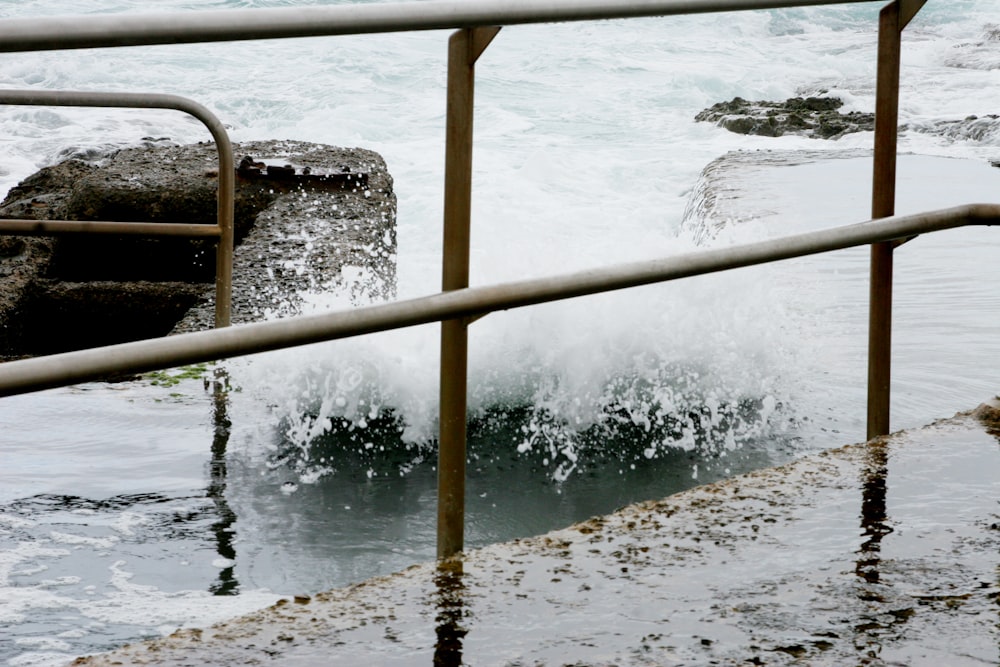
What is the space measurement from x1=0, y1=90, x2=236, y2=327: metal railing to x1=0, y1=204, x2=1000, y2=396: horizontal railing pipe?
2.30 meters

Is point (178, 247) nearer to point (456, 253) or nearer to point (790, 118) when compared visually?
point (456, 253)

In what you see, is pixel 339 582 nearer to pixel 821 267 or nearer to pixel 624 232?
pixel 821 267

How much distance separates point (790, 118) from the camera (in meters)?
16.3

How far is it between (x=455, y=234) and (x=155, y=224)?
7.74 feet

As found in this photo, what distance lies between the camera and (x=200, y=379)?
4324 mm

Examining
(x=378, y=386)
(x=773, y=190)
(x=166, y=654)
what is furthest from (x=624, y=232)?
(x=166, y=654)

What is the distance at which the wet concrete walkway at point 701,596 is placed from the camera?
137 cm

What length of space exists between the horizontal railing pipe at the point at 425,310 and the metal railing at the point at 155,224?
2.30m

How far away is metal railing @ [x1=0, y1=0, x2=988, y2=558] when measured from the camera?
3.92 ft

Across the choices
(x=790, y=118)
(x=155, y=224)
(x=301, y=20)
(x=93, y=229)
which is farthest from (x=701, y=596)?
(x=790, y=118)

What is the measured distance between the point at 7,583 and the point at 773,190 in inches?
301

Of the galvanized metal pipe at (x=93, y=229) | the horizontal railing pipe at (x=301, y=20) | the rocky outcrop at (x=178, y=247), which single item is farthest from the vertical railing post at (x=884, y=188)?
the rocky outcrop at (x=178, y=247)

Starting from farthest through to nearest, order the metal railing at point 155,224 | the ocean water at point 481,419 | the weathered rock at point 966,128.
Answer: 1. the weathered rock at point 966,128
2. the metal railing at point 155,224
3. the ocean water at point 481,419

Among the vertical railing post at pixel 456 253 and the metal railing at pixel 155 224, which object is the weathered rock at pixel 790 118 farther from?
the vertical railing post at pixel 456 253
